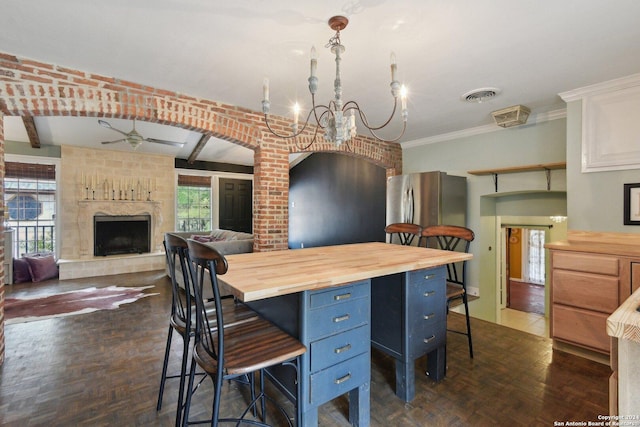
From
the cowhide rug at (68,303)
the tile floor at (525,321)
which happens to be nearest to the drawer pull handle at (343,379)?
the cowhide rug at (68,303)

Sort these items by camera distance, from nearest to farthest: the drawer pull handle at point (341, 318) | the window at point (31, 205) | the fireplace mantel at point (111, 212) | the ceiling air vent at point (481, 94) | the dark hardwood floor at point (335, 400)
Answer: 1. the drawer pull handle at point (341, 318)
2. the dark hardwood floor at point (335, 400)
3. the ceiling air vent at point (481, 94)
4. the window at point (31, 205)
5. the fireplace mantel at point (111, 212)

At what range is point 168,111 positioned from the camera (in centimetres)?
308

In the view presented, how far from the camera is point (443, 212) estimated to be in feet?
13.5

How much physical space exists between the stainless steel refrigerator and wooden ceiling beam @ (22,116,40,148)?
5.48 metres

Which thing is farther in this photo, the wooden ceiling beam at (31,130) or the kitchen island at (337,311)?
the wooden ceiling beam at (31,130)

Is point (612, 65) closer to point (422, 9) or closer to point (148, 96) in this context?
point (422, 9)

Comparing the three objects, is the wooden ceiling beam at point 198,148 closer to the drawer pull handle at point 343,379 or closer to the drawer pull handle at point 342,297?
the drawer pull handle at point 342,297

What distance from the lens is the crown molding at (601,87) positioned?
2.67 metres

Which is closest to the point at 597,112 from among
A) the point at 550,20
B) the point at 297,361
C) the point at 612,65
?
the point at 612,65

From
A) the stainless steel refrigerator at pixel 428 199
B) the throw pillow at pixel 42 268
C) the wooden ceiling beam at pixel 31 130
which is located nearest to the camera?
the stainless steel refrigerator at pixel 428 199

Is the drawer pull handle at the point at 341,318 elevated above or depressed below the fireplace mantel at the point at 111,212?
below

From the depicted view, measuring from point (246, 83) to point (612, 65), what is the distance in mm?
3141

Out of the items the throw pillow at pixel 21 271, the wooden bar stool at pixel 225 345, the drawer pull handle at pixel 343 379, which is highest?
the wooden bar stool at pixel 225 345

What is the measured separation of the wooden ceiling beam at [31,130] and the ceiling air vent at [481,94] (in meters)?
5.95
